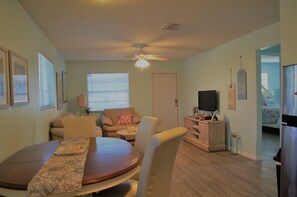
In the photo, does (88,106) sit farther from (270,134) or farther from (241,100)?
(270,134)

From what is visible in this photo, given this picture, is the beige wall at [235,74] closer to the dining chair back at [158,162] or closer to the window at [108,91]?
the window at [108,91]

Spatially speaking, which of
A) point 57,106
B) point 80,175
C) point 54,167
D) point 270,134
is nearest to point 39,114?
point 57,106

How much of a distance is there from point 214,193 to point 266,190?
26.3 inches

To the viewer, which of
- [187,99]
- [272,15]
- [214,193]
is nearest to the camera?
[214,193]

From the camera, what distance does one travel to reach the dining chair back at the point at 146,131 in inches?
95.3

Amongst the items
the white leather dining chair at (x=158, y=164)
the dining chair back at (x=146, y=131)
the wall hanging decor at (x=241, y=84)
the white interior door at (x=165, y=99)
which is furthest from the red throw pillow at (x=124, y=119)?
the white leather dining chair at (x=158, y=164)

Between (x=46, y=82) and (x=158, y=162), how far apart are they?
3.45 metres

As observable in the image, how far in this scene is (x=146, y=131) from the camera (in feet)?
8.21

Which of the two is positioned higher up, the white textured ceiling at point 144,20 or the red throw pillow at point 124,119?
the white textured ceiling at point 144,20

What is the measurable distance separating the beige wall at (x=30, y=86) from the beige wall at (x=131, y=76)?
3.09 meters

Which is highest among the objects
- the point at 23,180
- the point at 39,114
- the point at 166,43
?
the point at 166,43

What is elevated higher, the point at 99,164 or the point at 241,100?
the point at 241,100

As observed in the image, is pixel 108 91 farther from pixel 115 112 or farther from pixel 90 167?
pixel 90 167

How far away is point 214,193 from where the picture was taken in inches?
111
